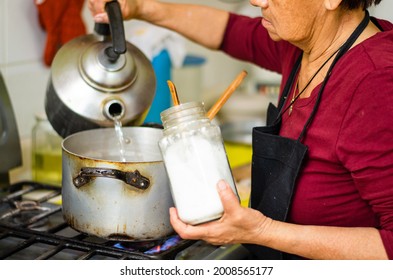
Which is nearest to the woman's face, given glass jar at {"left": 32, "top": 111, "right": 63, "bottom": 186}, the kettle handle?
the kettle handle

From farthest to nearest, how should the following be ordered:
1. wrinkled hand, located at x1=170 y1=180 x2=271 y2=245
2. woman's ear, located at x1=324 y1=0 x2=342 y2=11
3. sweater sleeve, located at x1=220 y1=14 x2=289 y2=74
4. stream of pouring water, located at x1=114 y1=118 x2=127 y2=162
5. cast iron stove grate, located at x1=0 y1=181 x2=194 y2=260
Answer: sweater sleeve, located at x1=220 y1=14 x2=289 y2=74 → stream of pouring water, located at x1=114 y1=118 x2=127 y2=162 → cast iron stove grate, located at x1=0 y1=181 x2=194 y2=260 → woman's ear, located at x1=324 y1=0 x2=342 y2=11 → wrinkled hand, located at x1=170 y1=180 x2=271 y2=245

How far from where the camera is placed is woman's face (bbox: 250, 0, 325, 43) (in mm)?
1277

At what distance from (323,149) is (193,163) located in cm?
27

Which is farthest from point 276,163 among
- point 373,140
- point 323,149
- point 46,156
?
point 46,156

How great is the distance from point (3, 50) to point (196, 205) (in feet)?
3.39

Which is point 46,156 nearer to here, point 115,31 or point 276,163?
point 115,31

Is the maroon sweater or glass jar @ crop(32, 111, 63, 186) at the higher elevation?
Result: the maroon sweater

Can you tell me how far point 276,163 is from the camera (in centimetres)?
138

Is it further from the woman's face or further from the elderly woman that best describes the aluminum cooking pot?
the woman's face

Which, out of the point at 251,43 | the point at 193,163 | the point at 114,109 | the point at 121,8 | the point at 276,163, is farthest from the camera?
the point at 251,43

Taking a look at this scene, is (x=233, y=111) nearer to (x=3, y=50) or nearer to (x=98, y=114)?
(x=3, y=50)

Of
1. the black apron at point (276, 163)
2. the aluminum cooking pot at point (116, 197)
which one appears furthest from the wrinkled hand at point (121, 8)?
the black apron at point (276, 163)

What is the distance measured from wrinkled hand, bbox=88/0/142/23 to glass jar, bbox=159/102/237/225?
467mm
